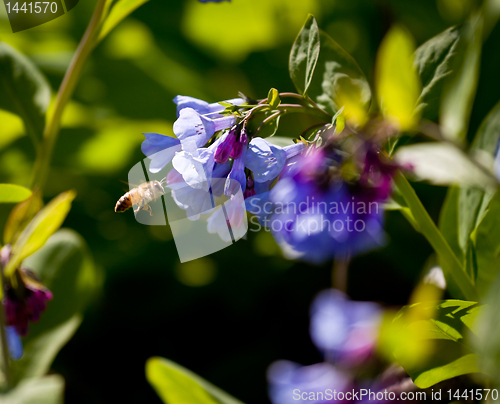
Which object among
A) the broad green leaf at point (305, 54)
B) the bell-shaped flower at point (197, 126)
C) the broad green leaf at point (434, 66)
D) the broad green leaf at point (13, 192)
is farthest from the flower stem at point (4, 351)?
the broad green leaf at point (434, 66)

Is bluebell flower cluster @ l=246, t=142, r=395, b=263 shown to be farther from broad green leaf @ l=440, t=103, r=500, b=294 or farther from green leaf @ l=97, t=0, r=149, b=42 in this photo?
green leaf @ l=97, t=0, r=149, b=42

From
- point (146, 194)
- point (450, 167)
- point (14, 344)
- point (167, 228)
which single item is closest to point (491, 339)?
point (450, 167)

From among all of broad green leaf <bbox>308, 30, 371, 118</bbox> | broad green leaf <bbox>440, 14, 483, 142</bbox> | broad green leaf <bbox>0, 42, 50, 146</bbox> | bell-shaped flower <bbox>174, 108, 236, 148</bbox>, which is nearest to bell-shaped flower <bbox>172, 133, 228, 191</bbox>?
bell-shaped flower <bbox>174, 108, 236, 148</bbox>

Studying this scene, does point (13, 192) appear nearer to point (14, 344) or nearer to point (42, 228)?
point (42, 228)

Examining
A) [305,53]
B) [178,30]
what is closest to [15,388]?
[305,53]

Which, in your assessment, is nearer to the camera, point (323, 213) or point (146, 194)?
point (323, 213)

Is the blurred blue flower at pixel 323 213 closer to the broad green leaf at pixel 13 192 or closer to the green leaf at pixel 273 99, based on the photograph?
the green leaf at pixel 273 99

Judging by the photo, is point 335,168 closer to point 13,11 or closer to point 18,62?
point 18,62
